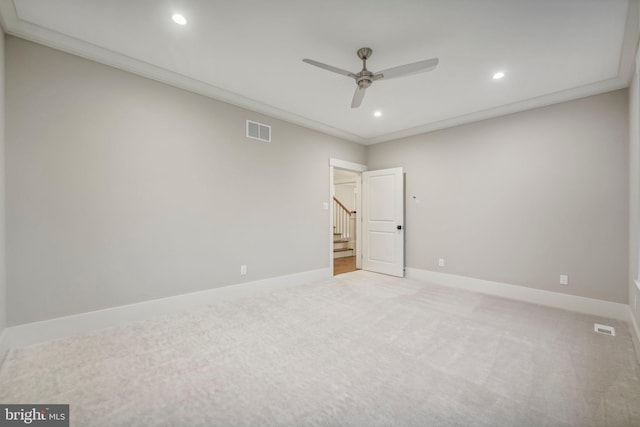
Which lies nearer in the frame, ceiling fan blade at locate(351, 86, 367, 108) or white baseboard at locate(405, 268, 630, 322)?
ceiling fan blade at locate(351, 86, 367, 108)

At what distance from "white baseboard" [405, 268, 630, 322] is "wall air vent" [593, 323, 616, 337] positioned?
0.42 metres

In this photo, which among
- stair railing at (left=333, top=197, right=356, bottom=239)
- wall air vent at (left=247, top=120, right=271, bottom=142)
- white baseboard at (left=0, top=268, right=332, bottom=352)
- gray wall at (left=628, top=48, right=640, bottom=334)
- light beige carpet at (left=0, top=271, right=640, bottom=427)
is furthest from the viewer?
stair railing at (left=333, top=197, right=356, bottom=239)

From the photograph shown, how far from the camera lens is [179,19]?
7.39ft

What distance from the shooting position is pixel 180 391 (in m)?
1.83

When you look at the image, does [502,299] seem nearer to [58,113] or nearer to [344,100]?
[344,100]

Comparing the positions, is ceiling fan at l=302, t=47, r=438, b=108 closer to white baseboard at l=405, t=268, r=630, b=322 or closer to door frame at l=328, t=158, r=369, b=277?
door frame at l=328, t=158, r=369, b=277

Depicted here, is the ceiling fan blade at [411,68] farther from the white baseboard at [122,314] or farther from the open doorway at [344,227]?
the open doorway at [344,227]

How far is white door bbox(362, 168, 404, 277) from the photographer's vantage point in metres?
5.21

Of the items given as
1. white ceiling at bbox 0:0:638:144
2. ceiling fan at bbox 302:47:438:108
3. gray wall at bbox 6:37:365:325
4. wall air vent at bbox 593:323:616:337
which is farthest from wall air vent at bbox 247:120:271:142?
wall air vent at bbox 593:323:616:337

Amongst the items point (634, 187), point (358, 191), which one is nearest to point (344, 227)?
point (358, 191)

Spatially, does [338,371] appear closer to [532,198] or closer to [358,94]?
[358,94]

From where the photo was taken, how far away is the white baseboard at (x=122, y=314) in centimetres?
241

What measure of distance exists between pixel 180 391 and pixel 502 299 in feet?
13.8

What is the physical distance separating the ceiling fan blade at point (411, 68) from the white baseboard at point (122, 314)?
3253 millimetres
